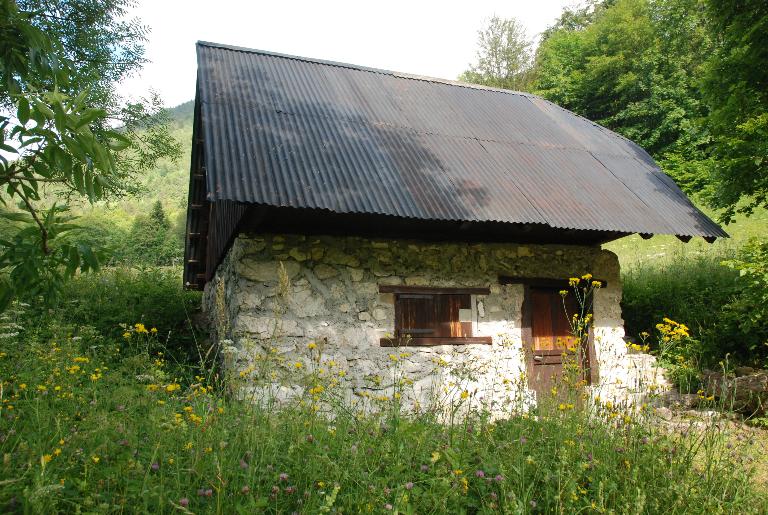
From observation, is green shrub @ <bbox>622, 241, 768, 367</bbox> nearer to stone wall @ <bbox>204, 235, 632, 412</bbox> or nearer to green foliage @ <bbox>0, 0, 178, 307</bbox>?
stone wall @ <bbox>204, 235, 632, 412</bbox>

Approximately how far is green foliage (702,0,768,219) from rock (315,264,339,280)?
6.16 metres

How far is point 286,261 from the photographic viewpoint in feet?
19.3

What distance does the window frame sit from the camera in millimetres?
6180

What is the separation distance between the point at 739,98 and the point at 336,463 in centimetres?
850

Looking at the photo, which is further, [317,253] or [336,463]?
[317,253]

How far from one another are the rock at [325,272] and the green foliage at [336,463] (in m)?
2.77

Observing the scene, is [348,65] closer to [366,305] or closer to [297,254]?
[297,254]

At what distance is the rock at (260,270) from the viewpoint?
5.72 metres

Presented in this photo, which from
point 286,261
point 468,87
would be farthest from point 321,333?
point 468,87

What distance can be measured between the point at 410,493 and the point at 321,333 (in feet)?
11.3

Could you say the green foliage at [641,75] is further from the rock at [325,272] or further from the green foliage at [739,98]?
the rock at [325,272]

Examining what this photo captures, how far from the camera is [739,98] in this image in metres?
8.02

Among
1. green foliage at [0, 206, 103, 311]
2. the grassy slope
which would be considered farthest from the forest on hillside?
the grassy slope

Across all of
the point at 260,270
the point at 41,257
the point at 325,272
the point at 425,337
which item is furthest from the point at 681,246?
the point at 41,257
